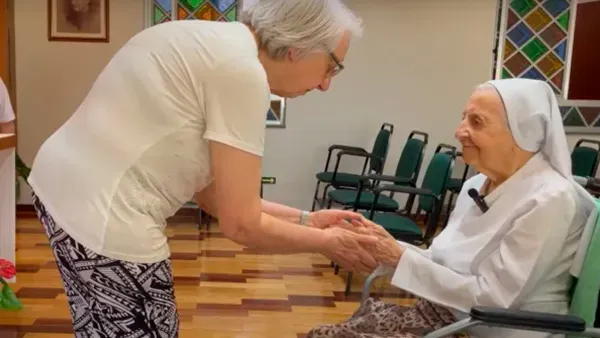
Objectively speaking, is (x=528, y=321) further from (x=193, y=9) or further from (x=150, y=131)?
(x=193, y=9)

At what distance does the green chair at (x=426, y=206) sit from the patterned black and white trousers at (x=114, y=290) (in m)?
2.11

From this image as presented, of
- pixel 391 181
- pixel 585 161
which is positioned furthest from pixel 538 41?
pixel 391 181

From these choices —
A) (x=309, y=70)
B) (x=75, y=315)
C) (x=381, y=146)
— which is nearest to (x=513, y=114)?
(x=309, y=70)

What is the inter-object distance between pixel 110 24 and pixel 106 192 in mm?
4185

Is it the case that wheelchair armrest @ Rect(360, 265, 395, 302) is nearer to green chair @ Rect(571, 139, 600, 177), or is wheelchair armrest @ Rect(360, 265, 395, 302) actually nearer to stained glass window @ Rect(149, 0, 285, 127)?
green chair @ Rect(571, 139, 600, 177)

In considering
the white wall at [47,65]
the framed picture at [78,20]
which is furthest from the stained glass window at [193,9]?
the framed picture at [78,20]

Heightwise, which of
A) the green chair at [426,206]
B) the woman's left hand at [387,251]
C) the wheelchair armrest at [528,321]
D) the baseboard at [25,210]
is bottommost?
the baseboard at [25,210]

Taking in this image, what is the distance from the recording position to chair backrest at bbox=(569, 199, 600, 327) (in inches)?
57.5

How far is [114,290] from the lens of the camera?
1.20 meters

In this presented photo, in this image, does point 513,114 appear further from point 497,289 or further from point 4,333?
point 4,333

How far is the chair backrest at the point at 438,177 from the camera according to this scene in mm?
3447

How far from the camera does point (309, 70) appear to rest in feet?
4.32

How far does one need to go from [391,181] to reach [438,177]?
17.8 inches

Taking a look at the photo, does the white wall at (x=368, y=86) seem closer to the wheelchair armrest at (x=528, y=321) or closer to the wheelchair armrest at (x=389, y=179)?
the wheelchair armrest at (x=389, y=179)
